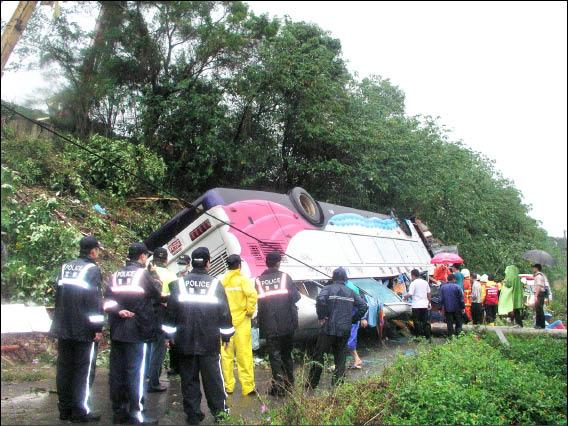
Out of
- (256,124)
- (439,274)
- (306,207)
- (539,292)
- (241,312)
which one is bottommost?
(241,312)

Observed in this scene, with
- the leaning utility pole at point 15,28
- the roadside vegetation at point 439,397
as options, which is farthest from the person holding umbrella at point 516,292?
the leaning utility pole at point 15,28

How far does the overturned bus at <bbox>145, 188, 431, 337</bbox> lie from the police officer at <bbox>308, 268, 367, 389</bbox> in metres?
1.54

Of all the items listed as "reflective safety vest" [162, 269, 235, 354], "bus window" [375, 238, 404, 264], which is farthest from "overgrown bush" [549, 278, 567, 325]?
"bus window" [375, 238, 404, 264]

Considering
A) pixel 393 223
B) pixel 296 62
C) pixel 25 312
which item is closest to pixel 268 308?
pixel 25 312

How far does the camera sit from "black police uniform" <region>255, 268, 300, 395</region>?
6.51 metres

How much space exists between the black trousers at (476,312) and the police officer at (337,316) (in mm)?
6986

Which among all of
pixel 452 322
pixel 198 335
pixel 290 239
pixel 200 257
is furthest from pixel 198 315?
pixel 452 322

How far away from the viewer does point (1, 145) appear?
→ 3.75m

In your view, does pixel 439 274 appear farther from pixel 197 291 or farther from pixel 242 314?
pixel 197 291

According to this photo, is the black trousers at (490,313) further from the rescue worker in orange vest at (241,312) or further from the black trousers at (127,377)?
the black trousers at (127,377)

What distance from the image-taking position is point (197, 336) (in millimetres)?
5223

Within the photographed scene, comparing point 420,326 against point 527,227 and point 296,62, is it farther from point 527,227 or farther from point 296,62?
point 527,227

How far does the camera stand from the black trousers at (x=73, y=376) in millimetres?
4957

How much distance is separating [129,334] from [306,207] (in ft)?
19.2
